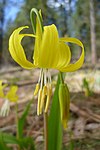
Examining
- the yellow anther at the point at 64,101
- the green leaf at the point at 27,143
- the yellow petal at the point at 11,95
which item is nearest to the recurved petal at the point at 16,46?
the yellow anther at the point at 64,101

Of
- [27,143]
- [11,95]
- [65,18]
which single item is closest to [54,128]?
[27,143]

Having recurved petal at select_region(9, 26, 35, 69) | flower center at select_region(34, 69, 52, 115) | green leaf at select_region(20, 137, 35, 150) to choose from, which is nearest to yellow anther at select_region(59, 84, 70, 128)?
flower center at select_region(34, 69, 52, 115)

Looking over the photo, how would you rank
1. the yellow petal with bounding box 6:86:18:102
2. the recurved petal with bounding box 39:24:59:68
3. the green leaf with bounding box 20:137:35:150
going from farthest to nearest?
the yellow petal with bounding box 6:86:18:102 < the green leaf with bounding box 20:137:35:150 < the recurved petal with bounding box 39:24:59:68

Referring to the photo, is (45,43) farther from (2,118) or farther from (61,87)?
(2,118)

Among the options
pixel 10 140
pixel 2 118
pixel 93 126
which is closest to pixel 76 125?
pixel 93 126

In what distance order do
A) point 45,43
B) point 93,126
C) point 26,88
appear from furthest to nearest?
point 26,88, point 93,126, point 45,43

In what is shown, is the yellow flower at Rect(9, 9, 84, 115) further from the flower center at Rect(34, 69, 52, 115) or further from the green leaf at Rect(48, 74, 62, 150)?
the green leaf at Rect(48, 74, 62, 150)
